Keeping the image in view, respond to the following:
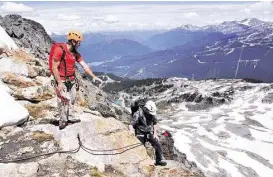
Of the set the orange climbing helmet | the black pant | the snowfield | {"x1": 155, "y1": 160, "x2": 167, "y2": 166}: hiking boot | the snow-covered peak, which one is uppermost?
the orange climbing helmet

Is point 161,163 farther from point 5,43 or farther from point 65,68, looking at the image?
point 5,43

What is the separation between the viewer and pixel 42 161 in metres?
17.2

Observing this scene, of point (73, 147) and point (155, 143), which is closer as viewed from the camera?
point (73, 147)

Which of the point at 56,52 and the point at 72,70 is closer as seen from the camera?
the point at 56,52

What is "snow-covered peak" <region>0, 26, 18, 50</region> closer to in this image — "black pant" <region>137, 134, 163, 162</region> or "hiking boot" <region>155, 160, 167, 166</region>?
"black pant" <region>137, 134, 163, 162</region>

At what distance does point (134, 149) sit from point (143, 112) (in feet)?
6.96

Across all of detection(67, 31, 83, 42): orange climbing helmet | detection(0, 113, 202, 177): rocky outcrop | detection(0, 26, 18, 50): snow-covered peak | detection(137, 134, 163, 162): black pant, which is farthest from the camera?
detection(0, 26, 18, 50): snow-covered peak

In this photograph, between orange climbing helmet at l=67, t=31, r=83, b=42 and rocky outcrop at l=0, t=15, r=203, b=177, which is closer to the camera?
rocky outcrop at l=0, t=15, r=203, b=177

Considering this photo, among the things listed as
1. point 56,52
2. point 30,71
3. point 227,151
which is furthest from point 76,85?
point 227,151

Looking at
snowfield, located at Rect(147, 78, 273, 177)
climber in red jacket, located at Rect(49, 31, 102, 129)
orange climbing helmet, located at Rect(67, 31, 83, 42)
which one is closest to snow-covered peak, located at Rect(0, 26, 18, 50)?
climber in red jacket, located at Rect(49, 31, 102, 129)

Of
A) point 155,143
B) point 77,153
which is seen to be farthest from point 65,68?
point 155,143

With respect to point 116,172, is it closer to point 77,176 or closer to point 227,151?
point 77,176

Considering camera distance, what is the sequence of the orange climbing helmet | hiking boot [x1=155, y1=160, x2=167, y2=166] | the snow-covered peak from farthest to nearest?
the snow-covered peak < hiking boot [x1=155, y1=160, x2=167, y2=166] < the orange climbing helmet

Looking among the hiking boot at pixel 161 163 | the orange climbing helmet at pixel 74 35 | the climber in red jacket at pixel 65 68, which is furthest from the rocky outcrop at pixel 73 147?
the orange climbing helmet at pixel 74 35
